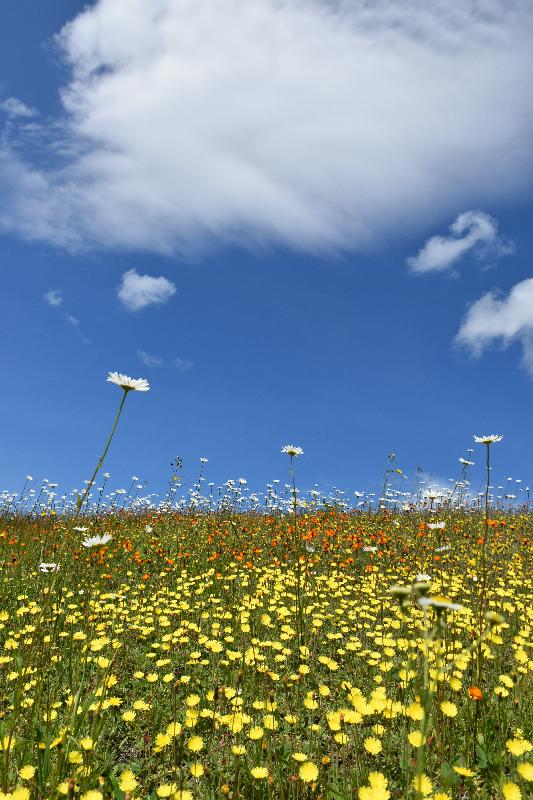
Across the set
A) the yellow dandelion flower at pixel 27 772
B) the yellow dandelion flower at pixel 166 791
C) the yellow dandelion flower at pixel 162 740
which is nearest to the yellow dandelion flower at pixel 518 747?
the yellow dandelion flower at pixel 166 791

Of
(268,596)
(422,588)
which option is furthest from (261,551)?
(422,588)

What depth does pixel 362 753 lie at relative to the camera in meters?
3.93

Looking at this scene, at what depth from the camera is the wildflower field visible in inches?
132

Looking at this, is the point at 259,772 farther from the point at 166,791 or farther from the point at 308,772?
the point at 166,791

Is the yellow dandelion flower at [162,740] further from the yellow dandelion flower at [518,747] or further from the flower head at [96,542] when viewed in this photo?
the yellow dandelion flower at [518,747]

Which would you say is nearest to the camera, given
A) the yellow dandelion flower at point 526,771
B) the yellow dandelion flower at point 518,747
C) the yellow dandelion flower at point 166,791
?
the yellow dandelion flower at point 166,791

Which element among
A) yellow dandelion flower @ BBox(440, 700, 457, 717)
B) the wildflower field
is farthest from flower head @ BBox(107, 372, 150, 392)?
yellow dandelion flower @ BBox(440, 700, 457, 717)

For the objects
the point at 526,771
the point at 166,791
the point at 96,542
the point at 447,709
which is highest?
the point at 96,542

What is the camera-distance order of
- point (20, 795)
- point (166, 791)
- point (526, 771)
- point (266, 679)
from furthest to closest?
point (266, 679)
point (526, 771)
point (166, 791)
point (20, 795)

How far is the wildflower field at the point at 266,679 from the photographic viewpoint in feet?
11.0

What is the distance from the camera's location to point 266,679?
16.3ft

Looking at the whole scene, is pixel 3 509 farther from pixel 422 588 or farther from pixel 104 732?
pixel 422 588

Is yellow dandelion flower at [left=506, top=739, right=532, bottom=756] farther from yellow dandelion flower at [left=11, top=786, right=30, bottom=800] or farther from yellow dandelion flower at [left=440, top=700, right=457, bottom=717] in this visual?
yellow dandelion flower at [left=11, top=786, right=30, bottom=800]

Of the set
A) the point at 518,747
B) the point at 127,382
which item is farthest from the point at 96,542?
the point at 518,747
